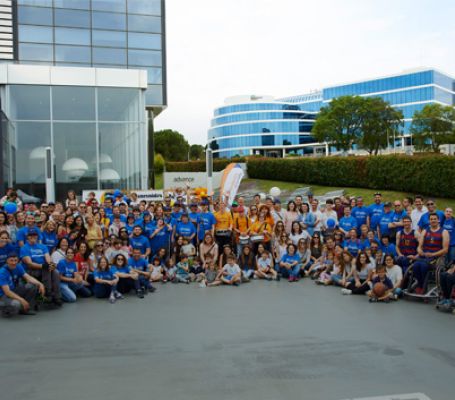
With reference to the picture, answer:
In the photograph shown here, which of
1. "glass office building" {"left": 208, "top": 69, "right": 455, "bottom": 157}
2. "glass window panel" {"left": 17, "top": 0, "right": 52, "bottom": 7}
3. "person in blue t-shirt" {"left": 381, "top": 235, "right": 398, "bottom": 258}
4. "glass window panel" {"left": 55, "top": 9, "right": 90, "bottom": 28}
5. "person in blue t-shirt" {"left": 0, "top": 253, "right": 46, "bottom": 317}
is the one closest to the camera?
"person in blue t-shirt" {"left": 0, "top": 253, "right": 46, "bottom": 317}

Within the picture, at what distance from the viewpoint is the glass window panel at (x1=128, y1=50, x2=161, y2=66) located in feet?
101

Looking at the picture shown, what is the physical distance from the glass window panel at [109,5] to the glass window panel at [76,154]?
13.7 metres

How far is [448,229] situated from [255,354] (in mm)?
4854

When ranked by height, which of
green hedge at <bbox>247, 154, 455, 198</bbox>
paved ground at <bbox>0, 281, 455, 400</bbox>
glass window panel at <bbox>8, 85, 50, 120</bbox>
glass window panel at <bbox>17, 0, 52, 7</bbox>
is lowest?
paved ground at <bbox>0, 281, 455, 400</bbox>

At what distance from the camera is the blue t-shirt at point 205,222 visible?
11320 millimetres

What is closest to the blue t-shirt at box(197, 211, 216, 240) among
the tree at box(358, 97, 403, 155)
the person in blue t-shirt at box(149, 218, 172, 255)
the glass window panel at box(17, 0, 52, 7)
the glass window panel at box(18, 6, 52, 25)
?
the person in blue t-shirt at box(149, 218, 172, 255)

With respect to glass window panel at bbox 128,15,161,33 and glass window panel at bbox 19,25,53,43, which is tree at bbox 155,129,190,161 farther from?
glass window panel at bbox 19,25,53,43

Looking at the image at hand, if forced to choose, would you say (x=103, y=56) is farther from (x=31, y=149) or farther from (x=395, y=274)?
(x=395, y=274)

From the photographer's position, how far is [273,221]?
1159 cm

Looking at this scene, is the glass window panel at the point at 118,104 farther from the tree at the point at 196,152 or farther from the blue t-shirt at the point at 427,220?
the tree at the point at 196,152

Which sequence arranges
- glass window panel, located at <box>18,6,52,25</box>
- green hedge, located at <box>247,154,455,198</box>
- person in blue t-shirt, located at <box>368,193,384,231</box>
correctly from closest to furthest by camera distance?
person in blue t-shirt, located at <box>368,193,384,231</box> < green hedge, located at <box>247,154,455,198</box> < glass window panel, located at <box>18,6,52,25</box>

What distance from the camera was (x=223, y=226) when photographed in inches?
450

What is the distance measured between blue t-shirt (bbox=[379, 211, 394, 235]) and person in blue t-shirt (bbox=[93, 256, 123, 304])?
18.7 feet

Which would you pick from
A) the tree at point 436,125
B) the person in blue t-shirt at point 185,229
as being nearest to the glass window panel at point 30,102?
the person in blue t-shirt at point 185,229
